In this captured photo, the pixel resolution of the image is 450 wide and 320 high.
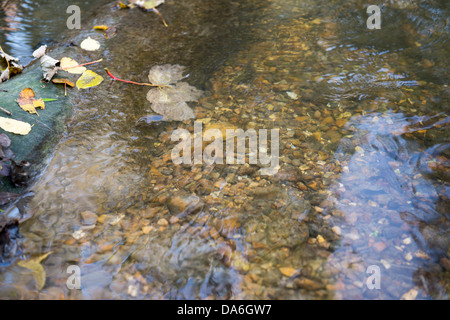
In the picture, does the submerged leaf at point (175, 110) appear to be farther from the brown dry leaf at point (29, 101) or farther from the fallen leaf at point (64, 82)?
the brown dry leaf at point (29, 101)

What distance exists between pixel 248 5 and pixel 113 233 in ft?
12.0

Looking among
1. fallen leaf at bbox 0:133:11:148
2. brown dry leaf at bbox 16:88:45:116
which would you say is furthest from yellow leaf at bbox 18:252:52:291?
brown dry leaf at bbox 16:88:45:116

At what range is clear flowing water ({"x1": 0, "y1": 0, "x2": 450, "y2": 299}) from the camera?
5.04ft

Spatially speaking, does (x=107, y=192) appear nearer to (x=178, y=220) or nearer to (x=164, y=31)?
(x=178, y=220)

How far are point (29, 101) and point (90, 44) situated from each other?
1.30 meters

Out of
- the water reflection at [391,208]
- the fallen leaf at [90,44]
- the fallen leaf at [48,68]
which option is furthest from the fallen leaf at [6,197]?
the fallen leaf at [90,44]

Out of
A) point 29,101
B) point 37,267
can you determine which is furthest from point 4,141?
point 37,267

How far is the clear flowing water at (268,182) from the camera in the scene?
1.54 metres

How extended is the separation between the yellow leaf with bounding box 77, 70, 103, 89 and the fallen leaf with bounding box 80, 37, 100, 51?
1.79 ft

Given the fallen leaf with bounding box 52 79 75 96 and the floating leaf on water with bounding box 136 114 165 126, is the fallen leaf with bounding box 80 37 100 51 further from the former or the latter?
the floating leaf on water with bounding box 136 114 165 126

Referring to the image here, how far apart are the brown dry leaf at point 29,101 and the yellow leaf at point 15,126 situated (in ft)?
0.60

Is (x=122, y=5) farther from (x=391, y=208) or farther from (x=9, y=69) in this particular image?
(x=391, y=208)

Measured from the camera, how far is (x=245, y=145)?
2316 mm
